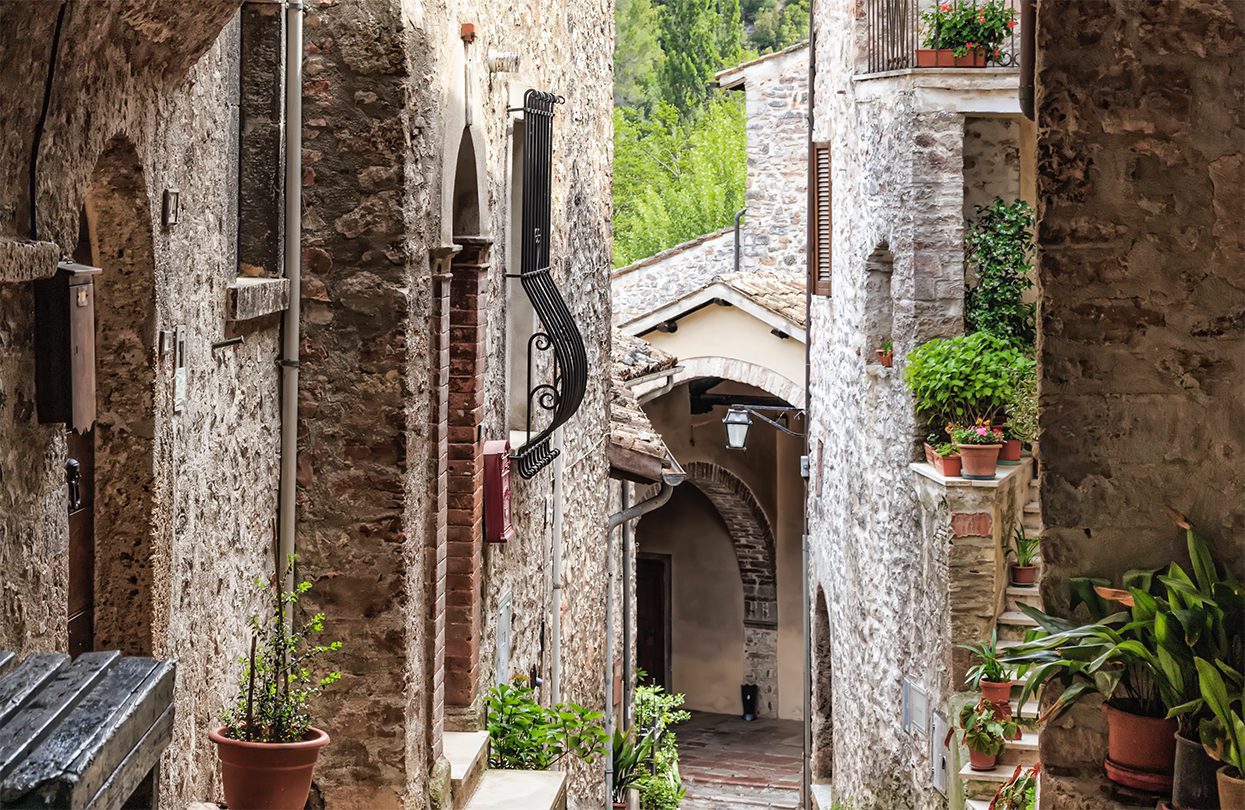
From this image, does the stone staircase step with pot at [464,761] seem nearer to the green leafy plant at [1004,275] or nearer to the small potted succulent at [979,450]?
the small potted succulent at [979,450]

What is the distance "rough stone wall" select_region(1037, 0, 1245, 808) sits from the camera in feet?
12.8

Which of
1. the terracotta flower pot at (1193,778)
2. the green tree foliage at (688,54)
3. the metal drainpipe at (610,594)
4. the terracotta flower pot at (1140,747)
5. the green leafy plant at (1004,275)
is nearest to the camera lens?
the terracotta flower pot at (1193,778)

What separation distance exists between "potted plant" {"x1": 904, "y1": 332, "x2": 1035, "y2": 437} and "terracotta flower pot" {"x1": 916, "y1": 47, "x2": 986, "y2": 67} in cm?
183

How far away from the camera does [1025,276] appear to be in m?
10.5

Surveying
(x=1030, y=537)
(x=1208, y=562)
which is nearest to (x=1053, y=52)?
(x=1208, y=562)

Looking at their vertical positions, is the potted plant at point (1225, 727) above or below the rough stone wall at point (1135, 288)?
below

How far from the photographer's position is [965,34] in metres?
10.0

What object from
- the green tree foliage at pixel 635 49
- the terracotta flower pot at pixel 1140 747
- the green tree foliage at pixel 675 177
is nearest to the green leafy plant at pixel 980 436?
the terracotta flower pot at pixel 1140 747

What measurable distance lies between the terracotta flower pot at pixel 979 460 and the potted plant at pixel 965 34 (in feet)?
8.76

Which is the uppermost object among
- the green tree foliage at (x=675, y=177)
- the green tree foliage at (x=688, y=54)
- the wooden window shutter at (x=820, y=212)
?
the green tree foliage at (x=688, y=54)

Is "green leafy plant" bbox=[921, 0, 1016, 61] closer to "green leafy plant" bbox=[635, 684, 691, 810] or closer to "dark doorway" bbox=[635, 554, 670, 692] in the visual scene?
"green leafy plant" bbox=[635, 684, 691, 810]

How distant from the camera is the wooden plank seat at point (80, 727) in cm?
191

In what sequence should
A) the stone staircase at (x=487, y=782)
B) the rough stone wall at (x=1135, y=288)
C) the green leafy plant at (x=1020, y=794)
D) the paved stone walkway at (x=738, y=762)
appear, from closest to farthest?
the rough stone wall at (x=1135, y=288) < the stone staircase at (x=487, y=782) < the green leafy plant at (x=1020, y=794) < the paved stone walkway at (x=738, y=762)

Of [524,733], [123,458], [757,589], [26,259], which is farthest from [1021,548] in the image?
[757,589]
